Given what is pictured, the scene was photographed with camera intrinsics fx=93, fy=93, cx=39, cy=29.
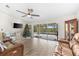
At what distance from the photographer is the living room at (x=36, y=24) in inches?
55.3

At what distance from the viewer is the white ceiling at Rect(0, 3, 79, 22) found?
141 cm

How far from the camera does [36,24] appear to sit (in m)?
Result: 1.50

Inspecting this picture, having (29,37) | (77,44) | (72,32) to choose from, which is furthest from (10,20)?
(77,44)

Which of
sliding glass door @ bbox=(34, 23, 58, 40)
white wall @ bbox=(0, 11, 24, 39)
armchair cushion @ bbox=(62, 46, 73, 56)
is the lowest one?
armchair cushion @ bbox=(62, 46, 73, 56)

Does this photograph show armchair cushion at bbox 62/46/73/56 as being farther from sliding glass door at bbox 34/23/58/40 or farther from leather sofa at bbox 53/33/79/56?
sliding glass door at bbox 34/23/58/40

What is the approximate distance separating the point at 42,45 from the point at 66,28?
47 centimetres

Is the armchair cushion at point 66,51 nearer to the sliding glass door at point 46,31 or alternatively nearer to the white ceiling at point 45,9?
the sliding glass door at point 46,31

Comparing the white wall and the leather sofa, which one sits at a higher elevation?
the white wall

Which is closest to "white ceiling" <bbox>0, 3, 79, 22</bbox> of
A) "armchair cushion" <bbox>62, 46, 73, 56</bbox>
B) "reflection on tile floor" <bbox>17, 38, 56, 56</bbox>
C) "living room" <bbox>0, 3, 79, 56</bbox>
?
"living room" <bbox>0, 3, 79, 56</bbox>

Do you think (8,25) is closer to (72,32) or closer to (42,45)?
(42,45)

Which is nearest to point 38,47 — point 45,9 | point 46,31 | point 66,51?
point 46,31

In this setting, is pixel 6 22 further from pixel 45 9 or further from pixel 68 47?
pixel 68 47

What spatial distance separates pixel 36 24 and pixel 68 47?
64 centimetres

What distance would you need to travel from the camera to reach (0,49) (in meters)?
1.35
